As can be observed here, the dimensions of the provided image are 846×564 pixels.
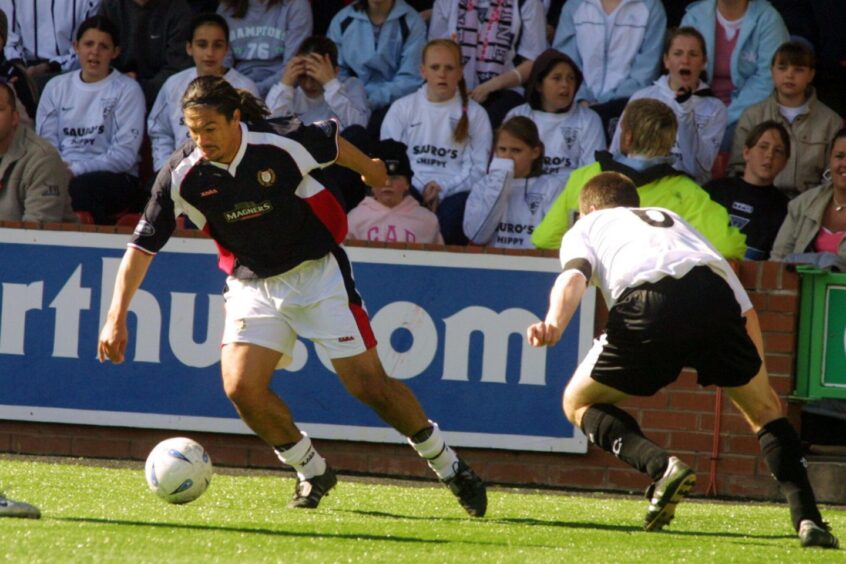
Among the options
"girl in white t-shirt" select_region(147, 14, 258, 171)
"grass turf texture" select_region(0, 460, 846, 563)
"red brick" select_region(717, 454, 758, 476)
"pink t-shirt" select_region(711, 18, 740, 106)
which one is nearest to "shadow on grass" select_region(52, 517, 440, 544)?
"grass turf texture" select_region(0, 460, 846, 563)

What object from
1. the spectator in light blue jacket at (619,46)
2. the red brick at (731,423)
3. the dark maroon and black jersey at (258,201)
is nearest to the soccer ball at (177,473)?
the dark maroon and black jersey at (258,201)

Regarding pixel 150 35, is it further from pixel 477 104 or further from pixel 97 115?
pixel 477 104

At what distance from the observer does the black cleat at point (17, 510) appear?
573 cm

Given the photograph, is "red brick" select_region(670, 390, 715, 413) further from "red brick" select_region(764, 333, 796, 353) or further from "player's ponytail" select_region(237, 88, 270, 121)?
"player's ponytail" select_region(237, 88, 270, 121)

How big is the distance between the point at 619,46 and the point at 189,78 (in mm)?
3004

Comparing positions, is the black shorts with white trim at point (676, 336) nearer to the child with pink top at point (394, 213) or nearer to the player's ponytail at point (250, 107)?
the player's ponytail at point (250, 107)

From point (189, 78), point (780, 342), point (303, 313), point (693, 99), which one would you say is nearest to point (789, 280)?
point (780, 342)

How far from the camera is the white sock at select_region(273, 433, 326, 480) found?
6.67 m

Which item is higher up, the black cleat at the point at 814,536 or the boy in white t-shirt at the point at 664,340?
the boy in white t-shirt at the point at 664,340

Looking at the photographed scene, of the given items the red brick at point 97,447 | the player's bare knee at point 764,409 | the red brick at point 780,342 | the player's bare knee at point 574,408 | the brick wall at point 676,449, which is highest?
the player's bare knee at point 764,409

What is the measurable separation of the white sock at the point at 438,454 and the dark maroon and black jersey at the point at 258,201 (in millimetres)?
949

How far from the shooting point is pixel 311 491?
6.69 meters

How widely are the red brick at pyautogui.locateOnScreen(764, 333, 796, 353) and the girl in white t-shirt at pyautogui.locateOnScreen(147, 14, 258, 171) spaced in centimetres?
392

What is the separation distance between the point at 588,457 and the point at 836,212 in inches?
81.5
